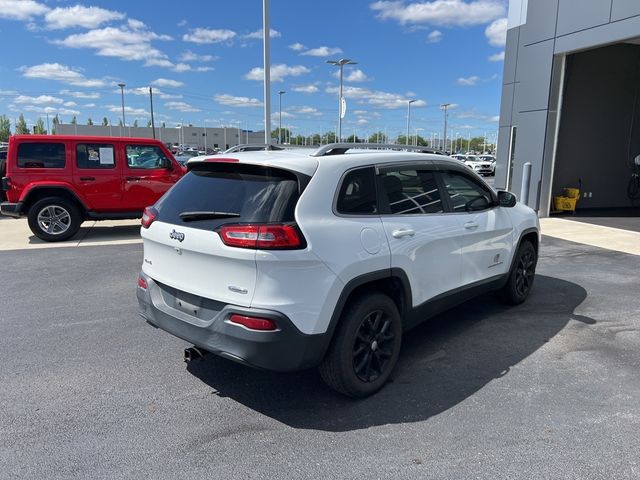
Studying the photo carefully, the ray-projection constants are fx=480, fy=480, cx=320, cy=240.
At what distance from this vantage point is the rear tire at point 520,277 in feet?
17.0

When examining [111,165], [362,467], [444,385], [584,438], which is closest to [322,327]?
[362,467]

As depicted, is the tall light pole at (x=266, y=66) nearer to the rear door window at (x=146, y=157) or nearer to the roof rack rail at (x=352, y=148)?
the rear door window at (x=146, y=157)

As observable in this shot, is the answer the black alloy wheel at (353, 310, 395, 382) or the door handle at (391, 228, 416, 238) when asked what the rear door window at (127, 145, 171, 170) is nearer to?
the door handle at (391, 228, 416, 238)

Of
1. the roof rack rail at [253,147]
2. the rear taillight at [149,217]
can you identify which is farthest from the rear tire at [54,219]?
the rear taillight at [149,217]

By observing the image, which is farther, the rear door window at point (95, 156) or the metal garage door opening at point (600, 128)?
the metal garage door opening at point (600, 128)

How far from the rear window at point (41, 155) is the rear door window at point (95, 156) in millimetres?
300

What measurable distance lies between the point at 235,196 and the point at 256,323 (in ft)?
2.79

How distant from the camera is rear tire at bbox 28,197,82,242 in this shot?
348 inches

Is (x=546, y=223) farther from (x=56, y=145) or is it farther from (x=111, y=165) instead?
(x=56, y=145)

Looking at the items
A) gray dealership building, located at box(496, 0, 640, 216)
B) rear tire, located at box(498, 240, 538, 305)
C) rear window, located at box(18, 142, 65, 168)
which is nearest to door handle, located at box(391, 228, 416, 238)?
rear tire, located at box(498, 240, 538, 305)

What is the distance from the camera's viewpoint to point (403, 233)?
3.47 metres

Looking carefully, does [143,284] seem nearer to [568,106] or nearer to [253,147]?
[253,147]

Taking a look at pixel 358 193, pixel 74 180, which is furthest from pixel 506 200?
pixel 74 180

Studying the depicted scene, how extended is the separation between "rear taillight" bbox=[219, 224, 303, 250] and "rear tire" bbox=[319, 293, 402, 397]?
68cm
